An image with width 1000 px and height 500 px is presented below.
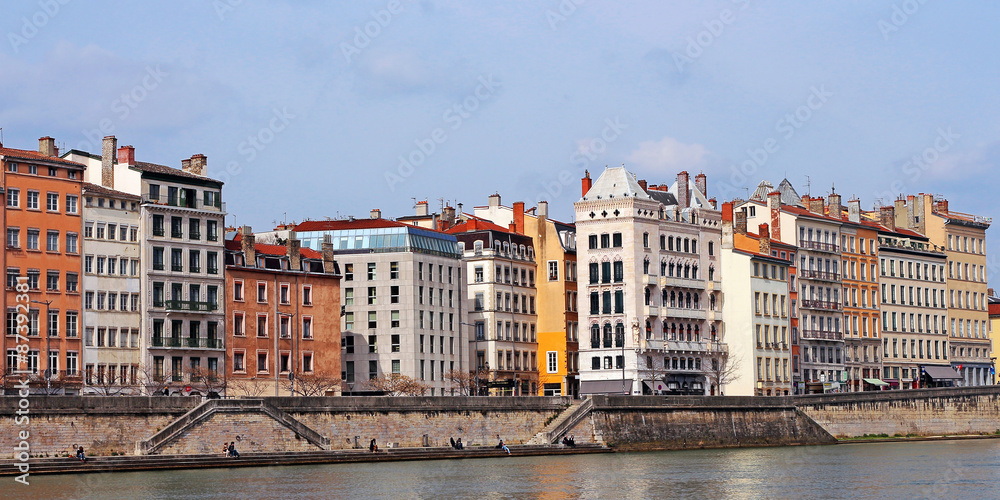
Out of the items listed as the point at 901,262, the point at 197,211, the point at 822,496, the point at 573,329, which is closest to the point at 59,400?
the point at 197,211

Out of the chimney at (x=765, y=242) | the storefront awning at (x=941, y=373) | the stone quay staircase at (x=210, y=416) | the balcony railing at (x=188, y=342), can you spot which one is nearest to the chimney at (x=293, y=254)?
the balcony railing at (x=188, y=342)

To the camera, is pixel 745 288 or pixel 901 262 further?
pixel 901 262

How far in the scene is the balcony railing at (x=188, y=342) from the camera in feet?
352

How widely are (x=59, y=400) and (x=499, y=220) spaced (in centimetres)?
6662

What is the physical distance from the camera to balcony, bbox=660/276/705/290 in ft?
438

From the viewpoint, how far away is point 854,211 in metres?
155

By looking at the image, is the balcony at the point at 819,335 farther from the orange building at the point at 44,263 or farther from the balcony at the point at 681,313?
the orange building at the point at 44,263

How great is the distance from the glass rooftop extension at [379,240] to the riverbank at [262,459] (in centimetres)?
2598

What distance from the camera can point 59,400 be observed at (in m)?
84.7

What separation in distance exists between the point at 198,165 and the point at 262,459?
29.1 metres

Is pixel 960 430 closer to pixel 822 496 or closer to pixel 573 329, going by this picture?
pixel 573 329

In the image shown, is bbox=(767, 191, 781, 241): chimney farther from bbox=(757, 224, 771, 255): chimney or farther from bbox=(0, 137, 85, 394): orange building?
Answer: bbox=(0, 137, 85, 394): orange building

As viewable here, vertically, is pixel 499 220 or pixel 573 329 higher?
pixel 499 220

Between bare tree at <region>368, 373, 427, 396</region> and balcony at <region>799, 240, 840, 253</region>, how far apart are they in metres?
40.4
